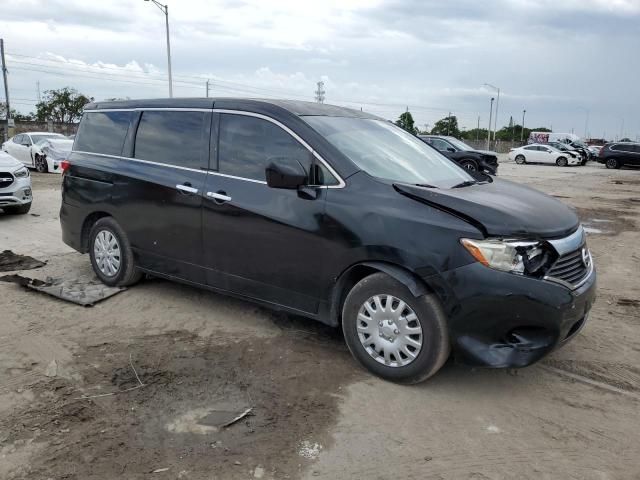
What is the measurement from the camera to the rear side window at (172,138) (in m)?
4.92

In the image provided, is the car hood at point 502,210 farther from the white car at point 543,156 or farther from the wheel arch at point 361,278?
the white car at point 543,156

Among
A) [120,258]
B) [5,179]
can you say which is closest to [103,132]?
[120,258]

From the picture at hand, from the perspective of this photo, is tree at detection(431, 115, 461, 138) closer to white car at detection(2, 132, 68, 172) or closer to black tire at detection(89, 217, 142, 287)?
white car at detection(2, 132, 68, 172)

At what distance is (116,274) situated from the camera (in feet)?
18.6

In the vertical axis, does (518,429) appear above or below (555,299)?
below

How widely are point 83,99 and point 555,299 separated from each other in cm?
6753

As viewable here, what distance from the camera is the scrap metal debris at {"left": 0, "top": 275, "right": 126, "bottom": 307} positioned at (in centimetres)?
543

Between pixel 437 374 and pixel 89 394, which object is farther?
pixel 437 374

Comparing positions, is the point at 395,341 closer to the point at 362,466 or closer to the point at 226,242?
the point at 362,466

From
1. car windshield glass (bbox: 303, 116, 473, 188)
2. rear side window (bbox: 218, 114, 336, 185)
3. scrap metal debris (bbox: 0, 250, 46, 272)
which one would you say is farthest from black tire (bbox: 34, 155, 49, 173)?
car windshield glass (bbox: 303, 116, 473, 188)

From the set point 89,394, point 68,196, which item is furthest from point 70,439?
point 68,196

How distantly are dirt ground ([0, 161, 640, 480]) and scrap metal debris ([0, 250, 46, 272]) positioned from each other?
1307mm

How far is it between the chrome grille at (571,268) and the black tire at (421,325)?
75 centimetres

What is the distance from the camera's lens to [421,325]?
3662mm
